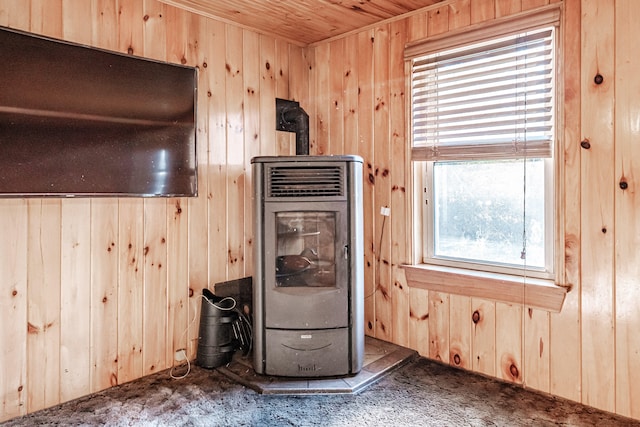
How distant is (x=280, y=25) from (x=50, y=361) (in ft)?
8.14

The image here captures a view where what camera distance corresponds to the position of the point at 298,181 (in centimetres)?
242

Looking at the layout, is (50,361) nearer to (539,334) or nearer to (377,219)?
(377,219)

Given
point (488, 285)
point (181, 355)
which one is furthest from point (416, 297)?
point (181, 355)

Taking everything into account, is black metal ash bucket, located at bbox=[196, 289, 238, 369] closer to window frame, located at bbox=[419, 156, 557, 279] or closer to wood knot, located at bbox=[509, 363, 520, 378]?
window frame, located at bbox=[419, 156, 557, 279]

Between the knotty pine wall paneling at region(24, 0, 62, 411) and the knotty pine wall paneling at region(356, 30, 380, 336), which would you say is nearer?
the knotty pine wall paneling at region(24, 0, 62, 411)

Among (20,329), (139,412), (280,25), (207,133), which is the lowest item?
(139,412)

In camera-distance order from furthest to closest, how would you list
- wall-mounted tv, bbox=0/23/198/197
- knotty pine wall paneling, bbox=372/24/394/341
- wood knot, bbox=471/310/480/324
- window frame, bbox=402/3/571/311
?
knotty pine wall paneling, bbox=372/24/394/341
wood knot, bbox=471/310/480/324
window frame, bbox=402/3/571/311
wall-mounted tv, bbox=0/23/198/197

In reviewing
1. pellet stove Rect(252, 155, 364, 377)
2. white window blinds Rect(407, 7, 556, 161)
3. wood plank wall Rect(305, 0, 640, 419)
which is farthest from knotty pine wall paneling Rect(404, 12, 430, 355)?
pellet stove Rect(252, 155, 364, 377)

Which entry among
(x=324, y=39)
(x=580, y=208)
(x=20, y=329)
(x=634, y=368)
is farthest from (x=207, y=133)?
(x=634, y=368)

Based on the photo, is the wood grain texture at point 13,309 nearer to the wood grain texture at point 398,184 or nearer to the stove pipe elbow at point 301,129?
the stove pipe elbow at point 301,129

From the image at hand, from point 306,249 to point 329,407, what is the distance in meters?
0.85

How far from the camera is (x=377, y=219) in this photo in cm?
302

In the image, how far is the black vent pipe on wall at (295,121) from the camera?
3.04m

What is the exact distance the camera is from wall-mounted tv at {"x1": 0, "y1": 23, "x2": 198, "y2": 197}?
195 centimetres
